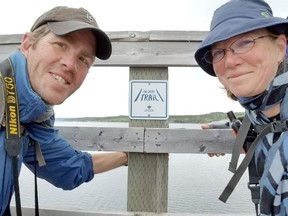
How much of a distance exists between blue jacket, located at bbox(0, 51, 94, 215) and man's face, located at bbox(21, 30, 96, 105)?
5 cm

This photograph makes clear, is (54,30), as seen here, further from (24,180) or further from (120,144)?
(24,180)

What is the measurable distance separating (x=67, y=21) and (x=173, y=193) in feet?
23.2

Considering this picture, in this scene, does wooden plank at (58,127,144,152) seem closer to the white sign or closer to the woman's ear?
the white sign

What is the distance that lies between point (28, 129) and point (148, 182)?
108 cm

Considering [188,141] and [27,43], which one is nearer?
[27,43]

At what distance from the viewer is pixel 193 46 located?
100.0 inches

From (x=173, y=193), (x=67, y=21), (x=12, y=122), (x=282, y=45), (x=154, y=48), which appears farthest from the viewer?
(x=173, y=193)

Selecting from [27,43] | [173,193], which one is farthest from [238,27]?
[173,193]

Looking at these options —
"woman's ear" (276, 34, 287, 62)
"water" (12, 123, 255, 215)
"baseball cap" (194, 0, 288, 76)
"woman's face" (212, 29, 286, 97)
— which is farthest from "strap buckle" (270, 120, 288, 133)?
"water" (12, 123, 255, 215)

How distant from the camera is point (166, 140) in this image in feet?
8.07

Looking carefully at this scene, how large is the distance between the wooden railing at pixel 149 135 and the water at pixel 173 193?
299 cm

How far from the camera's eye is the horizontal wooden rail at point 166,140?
2436 mm

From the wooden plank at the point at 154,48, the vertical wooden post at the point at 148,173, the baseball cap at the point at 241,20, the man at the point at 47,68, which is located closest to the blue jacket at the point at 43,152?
the man at the point at 47,68

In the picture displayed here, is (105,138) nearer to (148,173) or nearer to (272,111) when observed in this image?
(148,173)
